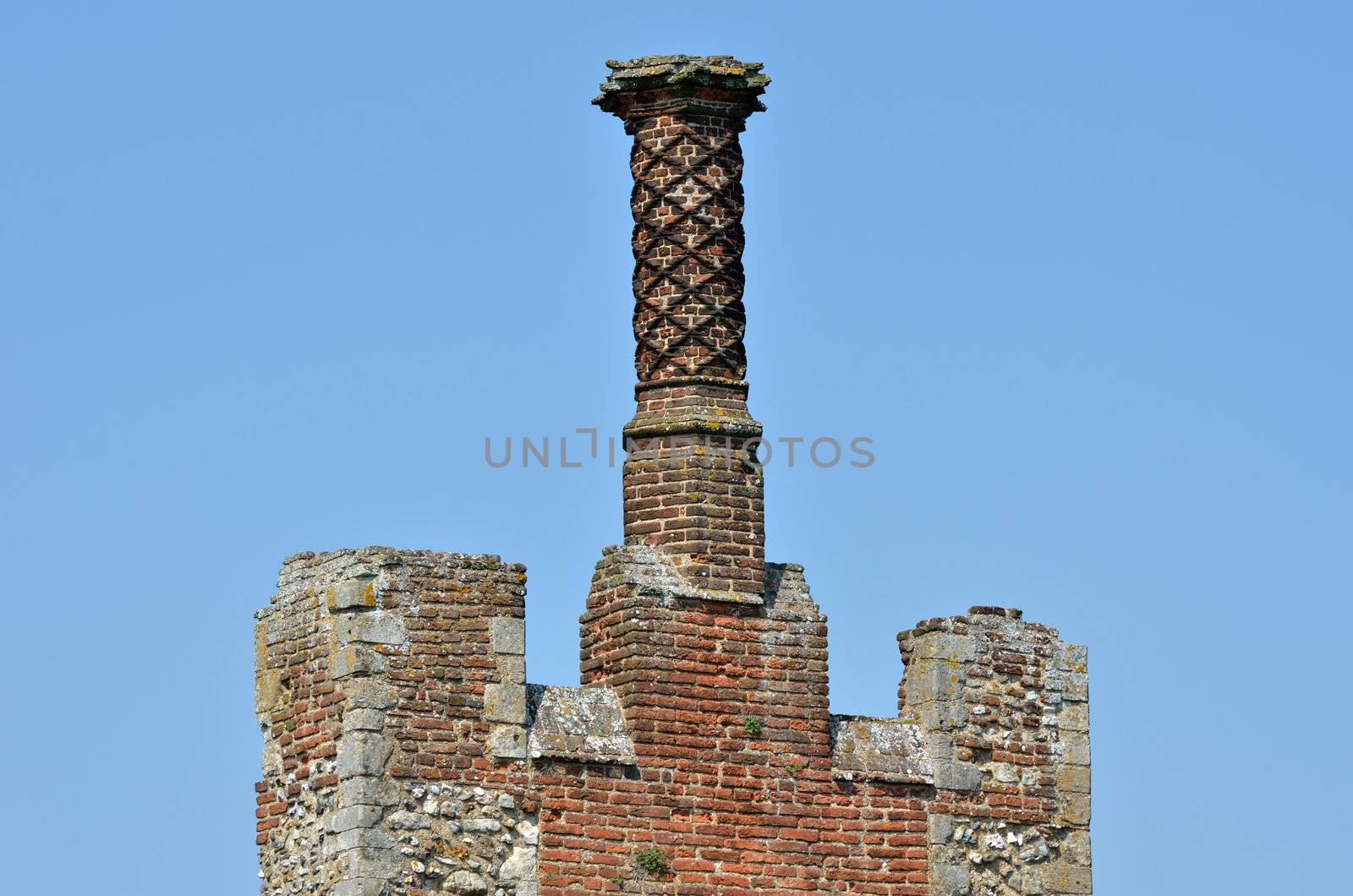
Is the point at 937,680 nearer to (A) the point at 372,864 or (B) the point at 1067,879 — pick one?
(B) the point at 1067,879

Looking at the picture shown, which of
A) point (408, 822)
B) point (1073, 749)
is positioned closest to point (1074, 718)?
point (1073, 749)

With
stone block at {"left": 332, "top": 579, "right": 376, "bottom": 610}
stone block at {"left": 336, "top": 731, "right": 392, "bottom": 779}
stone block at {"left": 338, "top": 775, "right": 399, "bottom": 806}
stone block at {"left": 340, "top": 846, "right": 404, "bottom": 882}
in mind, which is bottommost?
stone block at {"left": 340, "top": 846, "right": 404, "bottom": 882}

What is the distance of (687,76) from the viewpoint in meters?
29.8

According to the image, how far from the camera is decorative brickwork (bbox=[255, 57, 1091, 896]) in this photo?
2783 centimetres

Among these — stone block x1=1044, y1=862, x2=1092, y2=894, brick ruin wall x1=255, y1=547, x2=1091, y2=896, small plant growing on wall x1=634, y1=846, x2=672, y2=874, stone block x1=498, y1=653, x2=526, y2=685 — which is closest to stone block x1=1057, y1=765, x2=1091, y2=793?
brick ruin wall x1=255, y1=547, x2=1091, y2=896

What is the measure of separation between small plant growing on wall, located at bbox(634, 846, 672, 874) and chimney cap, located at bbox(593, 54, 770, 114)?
639cm

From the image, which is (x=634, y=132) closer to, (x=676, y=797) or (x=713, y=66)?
(x=713, y=66)

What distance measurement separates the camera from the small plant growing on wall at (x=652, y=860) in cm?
2828

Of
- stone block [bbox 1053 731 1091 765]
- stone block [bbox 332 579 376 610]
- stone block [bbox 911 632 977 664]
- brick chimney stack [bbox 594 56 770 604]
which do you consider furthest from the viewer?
stone block [bbox 1053 731 1091 765]

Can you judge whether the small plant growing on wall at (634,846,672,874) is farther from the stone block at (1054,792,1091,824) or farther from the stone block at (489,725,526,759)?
the stone block at (1054,792,1091,824)

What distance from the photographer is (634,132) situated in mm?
30219

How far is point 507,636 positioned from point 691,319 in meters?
3.32

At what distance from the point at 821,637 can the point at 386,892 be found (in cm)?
450

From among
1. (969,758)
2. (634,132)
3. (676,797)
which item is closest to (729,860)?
(676,797)
